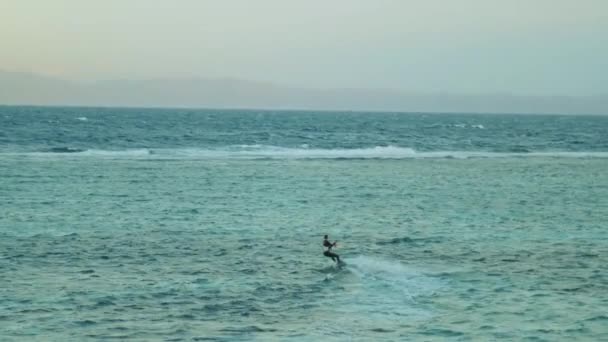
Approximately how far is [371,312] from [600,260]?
943 cm

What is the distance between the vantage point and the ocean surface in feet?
54.2

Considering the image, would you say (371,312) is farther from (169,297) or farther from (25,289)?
(25,289)

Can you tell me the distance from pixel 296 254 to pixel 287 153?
42.8m

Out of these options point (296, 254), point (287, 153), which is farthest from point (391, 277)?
point (287, 153)

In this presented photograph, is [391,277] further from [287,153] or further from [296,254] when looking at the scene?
[287,153]

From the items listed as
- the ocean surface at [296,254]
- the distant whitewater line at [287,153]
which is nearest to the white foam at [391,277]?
the ocean surface at [296,254]

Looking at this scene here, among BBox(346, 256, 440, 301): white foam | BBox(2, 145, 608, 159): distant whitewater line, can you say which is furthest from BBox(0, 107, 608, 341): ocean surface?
BBox(2, 145, 608, 159): distant whitewater line

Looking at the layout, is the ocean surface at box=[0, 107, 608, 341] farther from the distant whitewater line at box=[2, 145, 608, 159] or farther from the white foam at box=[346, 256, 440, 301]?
the distant whitewater line at box=[2, 145, 608, 159]

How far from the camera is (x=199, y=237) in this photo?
26109 millimetres

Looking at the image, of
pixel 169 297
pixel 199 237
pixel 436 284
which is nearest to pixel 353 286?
pixel 436 284

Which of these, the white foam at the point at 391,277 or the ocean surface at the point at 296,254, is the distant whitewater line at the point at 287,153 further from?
the white foam at the point at 391,277

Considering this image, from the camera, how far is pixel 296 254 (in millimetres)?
23484

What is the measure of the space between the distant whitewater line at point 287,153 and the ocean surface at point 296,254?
8.41 metres

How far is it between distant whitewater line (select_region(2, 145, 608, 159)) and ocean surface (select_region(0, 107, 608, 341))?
8407 millimetres
